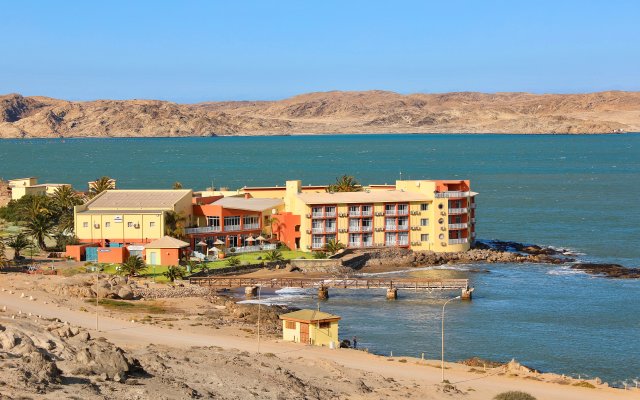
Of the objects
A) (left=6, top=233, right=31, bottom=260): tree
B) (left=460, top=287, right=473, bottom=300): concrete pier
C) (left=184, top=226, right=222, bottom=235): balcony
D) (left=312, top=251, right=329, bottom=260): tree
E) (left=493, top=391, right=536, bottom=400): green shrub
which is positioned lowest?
(left=460, top=287, right=473, bottom=300): concrete pier

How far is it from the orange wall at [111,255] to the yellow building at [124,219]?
339 centimetres

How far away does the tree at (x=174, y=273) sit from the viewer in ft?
229

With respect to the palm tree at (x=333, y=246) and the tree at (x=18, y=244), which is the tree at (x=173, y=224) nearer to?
the tree at (x=18, y=244)

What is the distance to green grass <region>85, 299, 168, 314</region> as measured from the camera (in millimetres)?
59062

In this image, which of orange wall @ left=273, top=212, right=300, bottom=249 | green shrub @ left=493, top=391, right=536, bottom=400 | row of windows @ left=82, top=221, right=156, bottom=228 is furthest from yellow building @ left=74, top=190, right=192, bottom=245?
green shrub @ left=493, top=391, right=536, bottom=400

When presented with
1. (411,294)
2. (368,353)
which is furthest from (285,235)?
(368,353)

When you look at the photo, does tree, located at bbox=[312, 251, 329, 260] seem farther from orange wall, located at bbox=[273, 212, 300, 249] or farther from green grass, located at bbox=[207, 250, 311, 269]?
orange wall, located at bbox=[273, 212, 300, 249]

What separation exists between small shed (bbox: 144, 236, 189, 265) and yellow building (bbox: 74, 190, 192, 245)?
10.4ft

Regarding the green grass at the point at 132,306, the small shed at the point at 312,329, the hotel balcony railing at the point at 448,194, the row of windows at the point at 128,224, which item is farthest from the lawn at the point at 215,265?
the small shed at the point at 312,329

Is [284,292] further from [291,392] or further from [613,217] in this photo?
[613,217]

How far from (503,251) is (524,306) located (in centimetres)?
2498

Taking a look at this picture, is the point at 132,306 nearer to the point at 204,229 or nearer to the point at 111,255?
the point at 111,255

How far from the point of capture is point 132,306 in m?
60.3

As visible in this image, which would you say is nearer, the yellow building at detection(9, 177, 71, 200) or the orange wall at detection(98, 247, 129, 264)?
the orange wall at detection(98, 247, 129, 264)
